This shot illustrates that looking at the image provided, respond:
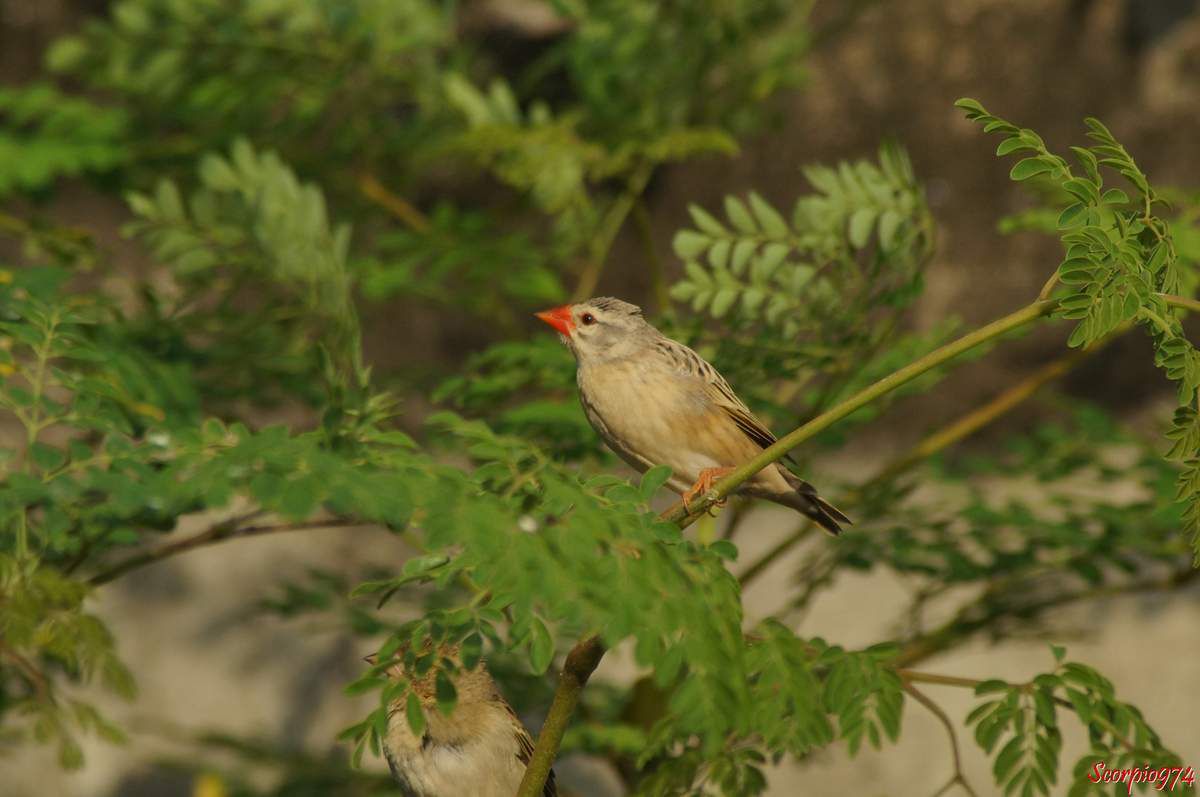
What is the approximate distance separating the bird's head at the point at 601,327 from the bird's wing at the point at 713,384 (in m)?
0.08

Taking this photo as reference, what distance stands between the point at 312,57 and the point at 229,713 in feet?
15.1

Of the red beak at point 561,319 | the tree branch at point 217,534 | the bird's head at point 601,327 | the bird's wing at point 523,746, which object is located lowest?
the bird's wing at point 523,746

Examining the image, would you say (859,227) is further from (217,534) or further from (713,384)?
(217,534)

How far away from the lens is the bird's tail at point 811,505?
3.64 m

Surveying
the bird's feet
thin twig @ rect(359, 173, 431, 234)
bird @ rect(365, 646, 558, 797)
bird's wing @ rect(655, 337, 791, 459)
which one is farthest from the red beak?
thin twig @ rect(359, 173, 431, 234)

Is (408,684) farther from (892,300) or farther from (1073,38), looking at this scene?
(1073,38)

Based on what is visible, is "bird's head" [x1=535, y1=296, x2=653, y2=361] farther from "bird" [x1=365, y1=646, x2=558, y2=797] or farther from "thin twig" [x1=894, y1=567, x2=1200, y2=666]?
"thin twig" [x1=894, y1=567, x2=1200, y2=666]

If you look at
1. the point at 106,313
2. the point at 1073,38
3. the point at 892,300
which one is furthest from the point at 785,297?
the point at 1073,38

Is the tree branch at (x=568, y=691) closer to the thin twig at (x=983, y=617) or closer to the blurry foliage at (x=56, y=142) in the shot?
the thin twig at (x=983, y=617)

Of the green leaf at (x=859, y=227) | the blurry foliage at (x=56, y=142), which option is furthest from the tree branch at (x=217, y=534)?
the blurry foliage at (x=56, y=142)

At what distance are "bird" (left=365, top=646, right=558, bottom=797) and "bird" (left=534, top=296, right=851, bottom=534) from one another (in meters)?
0.68

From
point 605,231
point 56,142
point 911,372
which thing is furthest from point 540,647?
point 56,142

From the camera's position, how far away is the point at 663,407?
3.51m

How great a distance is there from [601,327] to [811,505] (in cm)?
71
